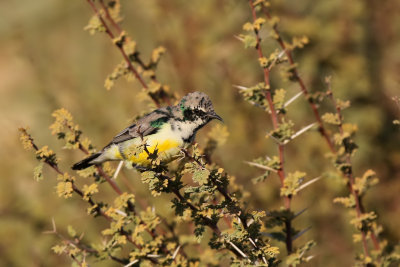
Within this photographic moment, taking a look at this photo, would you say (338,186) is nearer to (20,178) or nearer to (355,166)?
(355,166)

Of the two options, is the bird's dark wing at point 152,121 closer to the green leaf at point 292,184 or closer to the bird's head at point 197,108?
the bird's head at point 197,108

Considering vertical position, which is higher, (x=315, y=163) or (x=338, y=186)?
(x=315, y=163)

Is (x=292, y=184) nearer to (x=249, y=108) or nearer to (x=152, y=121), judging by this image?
(x=152, y=121)

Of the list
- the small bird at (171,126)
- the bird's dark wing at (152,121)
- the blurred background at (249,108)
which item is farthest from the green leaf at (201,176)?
the blurred background at (249,108)

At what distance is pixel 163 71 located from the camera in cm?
846

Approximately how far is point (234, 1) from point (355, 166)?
2795 millimetres

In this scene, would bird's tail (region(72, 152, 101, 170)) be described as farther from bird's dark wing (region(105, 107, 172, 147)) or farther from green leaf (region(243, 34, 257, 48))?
→ green leaf (region(243, 34, 257, 48))

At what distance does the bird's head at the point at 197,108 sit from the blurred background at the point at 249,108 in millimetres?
1879

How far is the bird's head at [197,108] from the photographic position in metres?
3.85

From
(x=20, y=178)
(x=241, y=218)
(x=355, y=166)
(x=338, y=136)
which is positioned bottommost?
(x=241, y=218)

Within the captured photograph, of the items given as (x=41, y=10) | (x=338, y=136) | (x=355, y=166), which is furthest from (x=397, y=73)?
(x=41, y=10)

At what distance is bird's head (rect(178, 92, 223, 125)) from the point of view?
12.6 ft

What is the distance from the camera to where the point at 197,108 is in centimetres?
390

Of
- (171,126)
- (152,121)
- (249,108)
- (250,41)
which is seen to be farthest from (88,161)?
(249,108)
